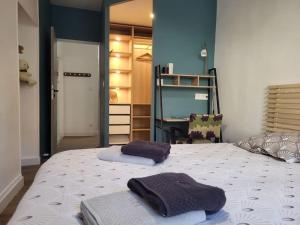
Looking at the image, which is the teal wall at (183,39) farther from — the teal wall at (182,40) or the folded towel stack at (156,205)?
the folded towel stack at (156,205)

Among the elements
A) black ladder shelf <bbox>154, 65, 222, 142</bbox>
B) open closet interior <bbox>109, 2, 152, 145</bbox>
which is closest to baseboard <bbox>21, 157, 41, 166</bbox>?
open closet interior <bbox>109, 2, 152, 145</bbox>

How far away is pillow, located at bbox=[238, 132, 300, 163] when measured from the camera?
1.78m

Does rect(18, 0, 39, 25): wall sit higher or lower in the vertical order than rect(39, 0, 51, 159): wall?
higher

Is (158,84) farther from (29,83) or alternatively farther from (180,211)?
(180,211)

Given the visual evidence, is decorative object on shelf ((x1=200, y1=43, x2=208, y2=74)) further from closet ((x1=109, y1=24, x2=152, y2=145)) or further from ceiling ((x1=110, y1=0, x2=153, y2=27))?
closet ((x1=109, y1=24, x2=152, y2=145))

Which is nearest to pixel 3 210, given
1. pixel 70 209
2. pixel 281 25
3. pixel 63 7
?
pixel 70 209

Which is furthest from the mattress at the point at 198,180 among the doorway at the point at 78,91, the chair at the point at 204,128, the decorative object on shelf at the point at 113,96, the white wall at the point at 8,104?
the doorway at the point at 78,91

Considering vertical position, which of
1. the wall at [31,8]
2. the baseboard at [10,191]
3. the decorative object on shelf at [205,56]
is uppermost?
the wall at [31,8]

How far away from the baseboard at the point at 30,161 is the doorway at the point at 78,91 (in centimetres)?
239

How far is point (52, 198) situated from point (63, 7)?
439 centimetres

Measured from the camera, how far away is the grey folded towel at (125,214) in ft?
2.40

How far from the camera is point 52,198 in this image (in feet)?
3.17

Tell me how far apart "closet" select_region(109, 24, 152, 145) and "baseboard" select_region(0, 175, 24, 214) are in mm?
2320

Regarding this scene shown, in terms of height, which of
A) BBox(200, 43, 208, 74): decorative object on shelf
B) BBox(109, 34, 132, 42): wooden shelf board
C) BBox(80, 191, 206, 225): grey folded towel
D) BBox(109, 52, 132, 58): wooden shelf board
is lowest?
BBox(80, 191, 206, 225): grey folded towel
